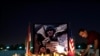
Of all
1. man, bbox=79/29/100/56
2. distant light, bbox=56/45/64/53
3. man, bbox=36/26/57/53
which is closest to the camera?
man, bbox=79/29/100/56

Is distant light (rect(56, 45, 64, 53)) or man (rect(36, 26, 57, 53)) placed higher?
man (rect(36, 26, 57, 53))

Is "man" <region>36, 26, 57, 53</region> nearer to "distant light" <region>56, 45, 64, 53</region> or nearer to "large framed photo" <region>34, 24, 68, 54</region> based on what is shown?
"large framed photo" <region>34, 24, 68, 54</region>

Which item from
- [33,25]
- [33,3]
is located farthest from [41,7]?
[33,25]

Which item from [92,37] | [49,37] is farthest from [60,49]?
[92,37]

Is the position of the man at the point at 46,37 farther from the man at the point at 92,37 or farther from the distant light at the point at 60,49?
the man at the point at 92,37

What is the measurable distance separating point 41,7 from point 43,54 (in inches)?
107

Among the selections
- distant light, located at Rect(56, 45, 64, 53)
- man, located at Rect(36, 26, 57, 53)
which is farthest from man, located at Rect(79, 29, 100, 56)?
man, located at Rect(36, 26, 57, 53)

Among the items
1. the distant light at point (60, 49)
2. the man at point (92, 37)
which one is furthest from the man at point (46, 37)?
the man at point (92, 37)

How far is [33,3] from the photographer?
10.0 metres

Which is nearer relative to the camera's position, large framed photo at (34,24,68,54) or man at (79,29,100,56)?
man at (79,29,100,56)

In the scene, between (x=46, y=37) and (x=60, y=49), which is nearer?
(x=60, y=49)

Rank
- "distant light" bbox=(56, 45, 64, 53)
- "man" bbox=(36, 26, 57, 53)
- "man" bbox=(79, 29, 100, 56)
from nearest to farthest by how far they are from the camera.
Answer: "man" bbox=(79, 29, 100, 56) < "distant light" bbox=(56, 45, 64, 53) < "man" bbox=(36, 26, 57, 53)

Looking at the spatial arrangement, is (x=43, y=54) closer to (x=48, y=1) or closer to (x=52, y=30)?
(x=52, y=30)

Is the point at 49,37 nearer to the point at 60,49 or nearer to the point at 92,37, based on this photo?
the point at 60,49
